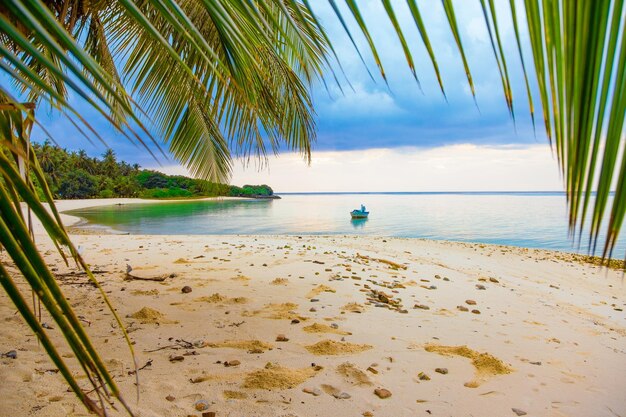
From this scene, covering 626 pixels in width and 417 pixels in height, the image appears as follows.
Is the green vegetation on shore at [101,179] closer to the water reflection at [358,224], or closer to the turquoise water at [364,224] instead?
the turquoise water at [364,224]

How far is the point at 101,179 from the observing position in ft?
174

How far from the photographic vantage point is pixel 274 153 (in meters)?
4.03

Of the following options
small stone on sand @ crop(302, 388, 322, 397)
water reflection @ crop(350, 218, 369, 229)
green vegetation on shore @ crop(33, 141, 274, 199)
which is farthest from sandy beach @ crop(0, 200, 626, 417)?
green vegetation on shore @ crop(33, 141, 274, 199)

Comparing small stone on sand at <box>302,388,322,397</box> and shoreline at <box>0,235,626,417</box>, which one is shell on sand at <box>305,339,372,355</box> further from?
small stone on sand at <box>302,388,322,397</box>

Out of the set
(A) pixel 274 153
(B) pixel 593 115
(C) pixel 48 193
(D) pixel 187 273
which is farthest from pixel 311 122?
(B) pixel 593 115

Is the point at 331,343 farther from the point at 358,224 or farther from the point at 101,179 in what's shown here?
the point at 101,179

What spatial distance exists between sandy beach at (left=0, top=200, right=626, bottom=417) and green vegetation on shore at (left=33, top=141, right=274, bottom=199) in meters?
38.3

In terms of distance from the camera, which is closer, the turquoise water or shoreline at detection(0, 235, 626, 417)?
shoreline at detection(0, 235, 626, 417)

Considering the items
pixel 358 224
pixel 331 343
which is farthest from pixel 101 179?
pixel 331 343

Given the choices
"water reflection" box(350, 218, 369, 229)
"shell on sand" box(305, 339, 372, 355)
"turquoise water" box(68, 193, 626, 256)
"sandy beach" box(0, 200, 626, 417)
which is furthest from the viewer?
"water reflection" box(350, 218, 369, 229)

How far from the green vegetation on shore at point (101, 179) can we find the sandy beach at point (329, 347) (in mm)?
38254

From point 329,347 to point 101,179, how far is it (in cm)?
5881

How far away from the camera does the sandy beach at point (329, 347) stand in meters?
2.06

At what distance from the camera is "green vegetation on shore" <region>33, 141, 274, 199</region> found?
43.1m
